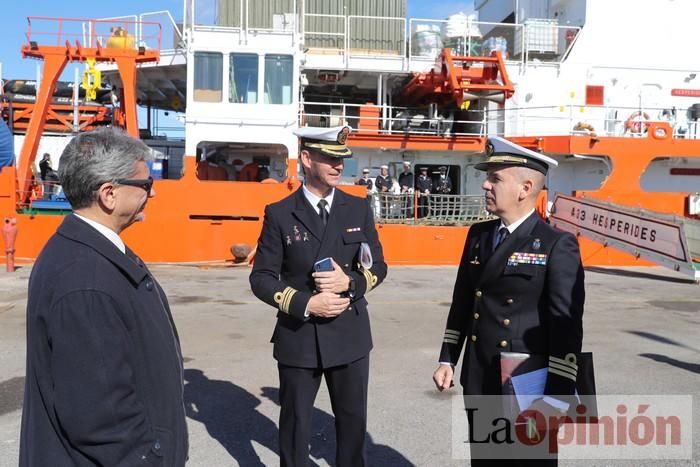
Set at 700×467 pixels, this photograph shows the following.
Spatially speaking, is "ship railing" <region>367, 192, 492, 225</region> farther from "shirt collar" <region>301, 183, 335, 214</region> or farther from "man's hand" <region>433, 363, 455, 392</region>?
"man's hand" <region>433, 363, 455, 392</region>

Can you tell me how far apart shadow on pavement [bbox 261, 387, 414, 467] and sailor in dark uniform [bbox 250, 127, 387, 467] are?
652 millimetres

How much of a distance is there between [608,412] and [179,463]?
370cm

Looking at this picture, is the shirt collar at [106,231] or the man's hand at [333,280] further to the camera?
the man's hand at [333,280]

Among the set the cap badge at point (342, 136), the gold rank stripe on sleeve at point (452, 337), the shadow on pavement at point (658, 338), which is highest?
the cap badge at point (342, 136)

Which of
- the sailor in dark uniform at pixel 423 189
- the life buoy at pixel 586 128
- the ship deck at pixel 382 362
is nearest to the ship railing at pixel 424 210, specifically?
the sailor in dark uniform at pixel 423 189

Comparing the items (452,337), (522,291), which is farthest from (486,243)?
(452,337)

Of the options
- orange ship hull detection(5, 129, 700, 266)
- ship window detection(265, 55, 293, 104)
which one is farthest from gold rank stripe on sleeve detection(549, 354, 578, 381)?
ship window detection(265, 55, 293, 104)

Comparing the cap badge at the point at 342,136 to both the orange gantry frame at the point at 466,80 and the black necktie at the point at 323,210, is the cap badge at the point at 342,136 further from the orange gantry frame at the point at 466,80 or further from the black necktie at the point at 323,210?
the orange gantry frame at the point at 466,80

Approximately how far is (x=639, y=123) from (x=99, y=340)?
15046 mm

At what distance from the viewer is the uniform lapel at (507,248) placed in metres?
2.65

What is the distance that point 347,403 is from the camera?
10.2 ft

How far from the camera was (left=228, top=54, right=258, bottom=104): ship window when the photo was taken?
13250 millimetres

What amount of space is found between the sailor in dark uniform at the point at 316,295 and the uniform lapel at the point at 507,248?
69cm

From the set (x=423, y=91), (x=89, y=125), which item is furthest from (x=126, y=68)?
(x=423, y=91)
